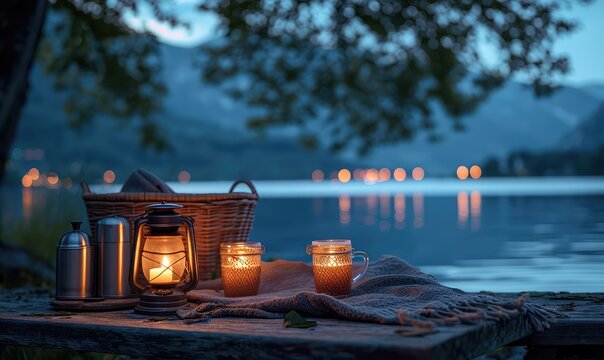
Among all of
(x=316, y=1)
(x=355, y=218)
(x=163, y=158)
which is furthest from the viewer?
(x=163, y=158)

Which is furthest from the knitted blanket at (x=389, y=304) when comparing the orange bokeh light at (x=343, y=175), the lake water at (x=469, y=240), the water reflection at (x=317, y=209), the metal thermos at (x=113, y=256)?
the orange bokeh light at (x=343, y=175)

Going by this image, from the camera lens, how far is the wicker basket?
111 inches

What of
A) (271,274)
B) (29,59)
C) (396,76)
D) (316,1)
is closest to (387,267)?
(271,274)

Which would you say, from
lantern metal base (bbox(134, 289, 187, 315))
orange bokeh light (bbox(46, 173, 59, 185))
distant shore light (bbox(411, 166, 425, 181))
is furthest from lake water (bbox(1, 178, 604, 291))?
distant shore light (bbox(411, 166, 425, 181))

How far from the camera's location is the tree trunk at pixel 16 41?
5.04 metres

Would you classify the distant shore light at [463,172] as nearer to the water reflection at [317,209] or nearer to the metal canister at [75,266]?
the water reflection at [317,209]

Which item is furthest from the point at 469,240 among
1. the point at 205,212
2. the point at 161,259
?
the point at 161,259

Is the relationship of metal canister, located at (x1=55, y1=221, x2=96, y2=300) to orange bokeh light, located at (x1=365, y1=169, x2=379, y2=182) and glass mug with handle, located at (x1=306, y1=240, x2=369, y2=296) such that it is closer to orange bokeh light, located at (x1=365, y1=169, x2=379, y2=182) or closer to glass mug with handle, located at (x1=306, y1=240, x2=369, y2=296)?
glass mug with handle, located at (x1=306, y1=240, x2=369, y2=296)

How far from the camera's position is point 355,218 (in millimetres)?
17297

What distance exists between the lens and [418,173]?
9100cm

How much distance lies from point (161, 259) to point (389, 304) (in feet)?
2.29

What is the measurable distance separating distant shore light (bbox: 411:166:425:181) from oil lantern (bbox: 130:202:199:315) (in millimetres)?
86725

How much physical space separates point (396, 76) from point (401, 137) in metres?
0.80

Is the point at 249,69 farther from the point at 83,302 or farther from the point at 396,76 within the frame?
the point at 83,302
